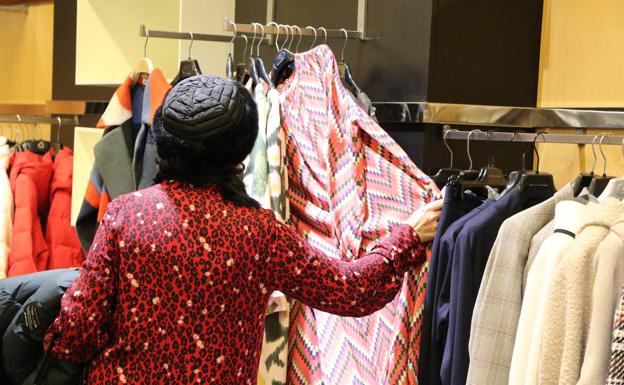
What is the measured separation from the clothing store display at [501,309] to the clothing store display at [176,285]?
340mm

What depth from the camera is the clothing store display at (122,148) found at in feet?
8.93

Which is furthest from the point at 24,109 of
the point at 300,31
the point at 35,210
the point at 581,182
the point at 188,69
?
the point at 581,182

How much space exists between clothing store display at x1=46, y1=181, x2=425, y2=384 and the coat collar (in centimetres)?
78

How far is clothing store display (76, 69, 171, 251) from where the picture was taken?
2.72m

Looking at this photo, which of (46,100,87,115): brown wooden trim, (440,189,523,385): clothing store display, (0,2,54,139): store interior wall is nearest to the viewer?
(440,189,523,385): clothing store display

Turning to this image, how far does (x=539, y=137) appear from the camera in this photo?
2.21 metres

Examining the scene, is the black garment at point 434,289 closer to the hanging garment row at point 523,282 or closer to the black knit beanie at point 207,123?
the hanging garment row at point 523,282

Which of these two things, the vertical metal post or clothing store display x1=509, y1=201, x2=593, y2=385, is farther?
the vertical metal post

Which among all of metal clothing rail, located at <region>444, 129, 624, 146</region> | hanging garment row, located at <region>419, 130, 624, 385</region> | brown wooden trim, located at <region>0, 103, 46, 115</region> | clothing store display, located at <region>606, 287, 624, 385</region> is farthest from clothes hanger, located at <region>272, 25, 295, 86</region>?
brown wooden trim, located at <region>0, 103, 46, 115</region>

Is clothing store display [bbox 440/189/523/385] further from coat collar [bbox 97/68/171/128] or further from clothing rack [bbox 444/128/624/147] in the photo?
coat collar [bbox 97/68/171/128]

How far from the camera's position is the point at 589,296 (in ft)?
5.74

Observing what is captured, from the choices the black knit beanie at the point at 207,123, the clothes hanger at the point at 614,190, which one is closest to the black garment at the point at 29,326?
the black knit beanie at the point at 207,123

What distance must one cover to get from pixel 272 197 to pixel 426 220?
43 cm

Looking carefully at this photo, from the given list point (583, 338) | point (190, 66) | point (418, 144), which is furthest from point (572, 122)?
point (190, 66)
